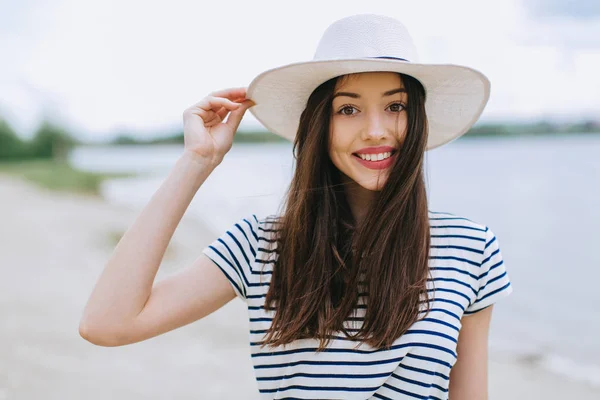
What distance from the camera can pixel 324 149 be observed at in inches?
67.1

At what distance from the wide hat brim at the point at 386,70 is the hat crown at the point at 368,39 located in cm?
6

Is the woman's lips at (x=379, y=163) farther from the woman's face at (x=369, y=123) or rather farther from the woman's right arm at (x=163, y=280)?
the woman's right arm at (x=163, y=280)

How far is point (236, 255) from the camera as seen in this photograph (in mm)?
1627

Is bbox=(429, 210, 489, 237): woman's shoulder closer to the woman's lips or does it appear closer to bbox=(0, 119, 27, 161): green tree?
the woman's lips

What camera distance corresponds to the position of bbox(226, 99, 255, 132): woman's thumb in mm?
1696

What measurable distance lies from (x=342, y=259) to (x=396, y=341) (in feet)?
0.91

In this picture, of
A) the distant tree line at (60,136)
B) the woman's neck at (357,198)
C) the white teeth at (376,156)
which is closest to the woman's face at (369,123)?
the white teeth at (376,156)

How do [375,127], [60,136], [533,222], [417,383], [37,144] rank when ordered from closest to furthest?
[417,383], [375,127], [533,222], [37,144], [60,136]

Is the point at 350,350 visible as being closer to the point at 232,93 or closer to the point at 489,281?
the point at 489,281

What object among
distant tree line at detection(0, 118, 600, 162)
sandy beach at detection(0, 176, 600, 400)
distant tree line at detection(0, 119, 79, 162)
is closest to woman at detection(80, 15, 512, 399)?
sandy beach at detection(0, 176, 600, 400)

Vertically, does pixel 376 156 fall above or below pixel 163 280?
above

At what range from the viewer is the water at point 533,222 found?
19.7ft

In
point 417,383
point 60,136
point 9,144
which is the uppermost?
point 60,136

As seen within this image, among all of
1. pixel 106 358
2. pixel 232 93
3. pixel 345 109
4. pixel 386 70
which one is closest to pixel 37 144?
pixel 106 358
